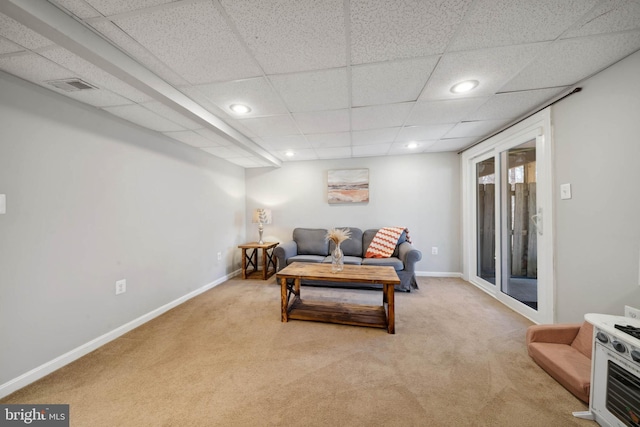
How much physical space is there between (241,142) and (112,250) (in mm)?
1766

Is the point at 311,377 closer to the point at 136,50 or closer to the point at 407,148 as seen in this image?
the point at 136,50

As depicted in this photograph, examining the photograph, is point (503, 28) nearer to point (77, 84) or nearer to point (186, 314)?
point (77, 84)

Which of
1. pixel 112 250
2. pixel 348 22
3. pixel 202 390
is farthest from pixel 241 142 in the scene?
pixel 202 390

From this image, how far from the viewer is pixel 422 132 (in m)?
2.82

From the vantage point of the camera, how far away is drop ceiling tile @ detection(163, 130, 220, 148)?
103 inches

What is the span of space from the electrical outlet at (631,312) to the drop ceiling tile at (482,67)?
172 cm

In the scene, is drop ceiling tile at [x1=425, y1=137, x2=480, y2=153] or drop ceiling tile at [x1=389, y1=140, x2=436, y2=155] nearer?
drop ceiling tile at [x1=425, y1=137, x2=480, y2=153]

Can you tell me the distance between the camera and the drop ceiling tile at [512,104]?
1.91m

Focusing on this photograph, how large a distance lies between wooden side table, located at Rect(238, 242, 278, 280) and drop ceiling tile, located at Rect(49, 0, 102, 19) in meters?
3.04

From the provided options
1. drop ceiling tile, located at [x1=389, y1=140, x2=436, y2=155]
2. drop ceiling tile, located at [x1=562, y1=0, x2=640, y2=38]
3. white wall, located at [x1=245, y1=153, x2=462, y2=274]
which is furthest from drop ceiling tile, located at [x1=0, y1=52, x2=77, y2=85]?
drop ceiling tile, located at [x1=389, y1=140, x2=436, y2=155]

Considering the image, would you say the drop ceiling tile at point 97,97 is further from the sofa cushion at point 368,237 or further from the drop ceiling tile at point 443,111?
the sofa cushion at point 368,237

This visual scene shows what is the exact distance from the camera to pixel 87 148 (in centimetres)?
188

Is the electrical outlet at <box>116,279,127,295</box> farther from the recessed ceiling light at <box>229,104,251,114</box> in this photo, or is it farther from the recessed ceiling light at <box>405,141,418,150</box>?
the recessed ceiling light at <box>405,141,418,150</box>

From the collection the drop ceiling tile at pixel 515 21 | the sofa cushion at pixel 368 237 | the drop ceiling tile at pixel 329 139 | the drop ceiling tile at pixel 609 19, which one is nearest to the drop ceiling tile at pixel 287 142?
the drop ceiling tile at pixel 329 139
